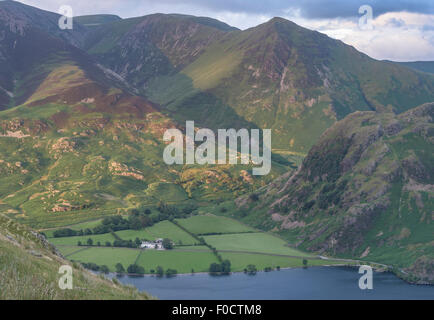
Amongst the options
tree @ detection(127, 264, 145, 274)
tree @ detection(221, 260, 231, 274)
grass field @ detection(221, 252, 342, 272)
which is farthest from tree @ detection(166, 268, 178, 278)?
grass field @ detection(221, 252, 342, 272)

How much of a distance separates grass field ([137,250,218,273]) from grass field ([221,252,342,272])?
24.7ft

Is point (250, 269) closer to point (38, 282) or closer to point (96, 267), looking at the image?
point (96, 267)

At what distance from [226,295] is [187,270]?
108ft

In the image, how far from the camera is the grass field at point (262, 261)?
184 m

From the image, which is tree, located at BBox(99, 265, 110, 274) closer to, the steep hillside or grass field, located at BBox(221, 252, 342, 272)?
grass field, located at BBox(221, 252, 342, 272)

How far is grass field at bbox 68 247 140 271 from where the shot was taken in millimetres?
183262

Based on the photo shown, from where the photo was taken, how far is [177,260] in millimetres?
188125

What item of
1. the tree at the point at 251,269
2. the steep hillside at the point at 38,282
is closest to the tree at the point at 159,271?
the tree at the point at 251,269

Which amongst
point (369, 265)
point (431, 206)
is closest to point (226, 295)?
point (369, 265)

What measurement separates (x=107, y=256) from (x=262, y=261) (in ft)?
183

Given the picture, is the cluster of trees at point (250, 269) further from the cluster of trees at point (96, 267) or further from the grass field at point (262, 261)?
the cluster of trees at point (96, 267)

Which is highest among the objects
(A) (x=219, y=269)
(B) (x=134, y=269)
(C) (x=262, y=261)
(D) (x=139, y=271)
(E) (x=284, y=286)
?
(C) (x=262, y=261)

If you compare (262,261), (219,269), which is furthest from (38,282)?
(262,261)
